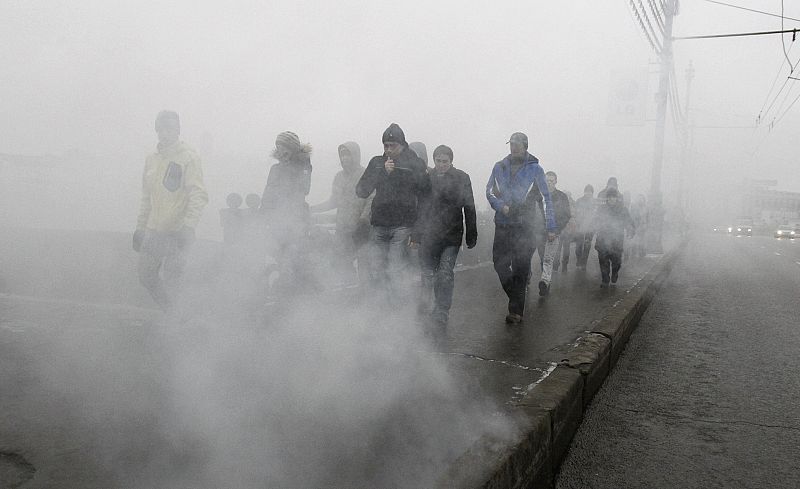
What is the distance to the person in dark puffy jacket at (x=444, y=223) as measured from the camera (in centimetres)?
409

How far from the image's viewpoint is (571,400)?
106 inches

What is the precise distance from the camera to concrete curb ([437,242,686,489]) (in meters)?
1.76

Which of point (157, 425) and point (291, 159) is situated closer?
point (157, 425)

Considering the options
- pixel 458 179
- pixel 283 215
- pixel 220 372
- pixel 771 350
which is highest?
pixel 458 179

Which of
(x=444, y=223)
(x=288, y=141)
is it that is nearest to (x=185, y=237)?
(x=288, y=141)

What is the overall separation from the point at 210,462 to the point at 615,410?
1.94 m

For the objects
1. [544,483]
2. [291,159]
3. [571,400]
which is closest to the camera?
[544,483]

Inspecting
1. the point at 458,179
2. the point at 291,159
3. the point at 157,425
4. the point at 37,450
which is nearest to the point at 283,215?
the point at 291,159

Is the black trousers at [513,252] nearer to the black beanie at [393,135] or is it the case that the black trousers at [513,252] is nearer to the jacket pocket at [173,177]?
the black beanie at [393,135]

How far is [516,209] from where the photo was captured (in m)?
→ 4.36

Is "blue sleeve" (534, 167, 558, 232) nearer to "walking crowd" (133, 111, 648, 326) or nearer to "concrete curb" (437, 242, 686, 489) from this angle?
"walking crowd" (133, 111, 648, 326)

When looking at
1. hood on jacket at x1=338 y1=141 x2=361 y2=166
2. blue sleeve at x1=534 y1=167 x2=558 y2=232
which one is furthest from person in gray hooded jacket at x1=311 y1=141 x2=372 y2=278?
blue sleeve at x1=534 y1=167 x2=558 y2=232

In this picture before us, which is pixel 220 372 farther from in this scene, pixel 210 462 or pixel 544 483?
pixel 544 483

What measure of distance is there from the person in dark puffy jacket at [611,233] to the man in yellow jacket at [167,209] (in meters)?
4.81
